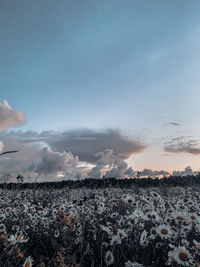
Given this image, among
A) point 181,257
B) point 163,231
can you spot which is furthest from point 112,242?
point 181,257

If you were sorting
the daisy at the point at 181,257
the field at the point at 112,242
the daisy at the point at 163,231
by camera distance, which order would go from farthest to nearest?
1. the daisy at the point at 163,231
2. the field at the point at 112,242
3. the daisy at the point at 181,257

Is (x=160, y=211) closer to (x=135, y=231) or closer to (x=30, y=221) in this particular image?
(x=135, y=231)

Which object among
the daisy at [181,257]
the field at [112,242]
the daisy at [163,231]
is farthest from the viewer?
the daisy at [163,231]

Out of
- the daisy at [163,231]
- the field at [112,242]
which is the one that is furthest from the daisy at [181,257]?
the daisy at [163,231]

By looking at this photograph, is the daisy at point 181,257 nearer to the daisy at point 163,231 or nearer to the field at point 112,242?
the field at point 112,242

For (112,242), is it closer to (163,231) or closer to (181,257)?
(163,231)

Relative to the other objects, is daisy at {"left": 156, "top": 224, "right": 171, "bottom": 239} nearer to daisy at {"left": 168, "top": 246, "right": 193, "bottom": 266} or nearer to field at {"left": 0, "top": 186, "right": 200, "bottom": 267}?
field at {"left": 0, "top": 186, "right": 200, "bottom": 267}

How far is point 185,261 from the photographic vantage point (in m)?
2.87

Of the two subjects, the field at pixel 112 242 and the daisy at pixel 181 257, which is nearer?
the daisy at pixel 181 257

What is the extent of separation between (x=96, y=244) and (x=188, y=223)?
1856 millimetres

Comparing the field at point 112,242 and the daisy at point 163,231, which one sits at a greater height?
the daisy at point 163,231

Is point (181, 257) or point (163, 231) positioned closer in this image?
point (181, 257)

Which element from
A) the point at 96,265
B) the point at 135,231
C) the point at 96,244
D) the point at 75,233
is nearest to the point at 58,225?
the point at 75,233

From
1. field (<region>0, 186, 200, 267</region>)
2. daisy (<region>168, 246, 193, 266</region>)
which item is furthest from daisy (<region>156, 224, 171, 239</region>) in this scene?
daisy (<region>168, 246, 193, 266</region>)
